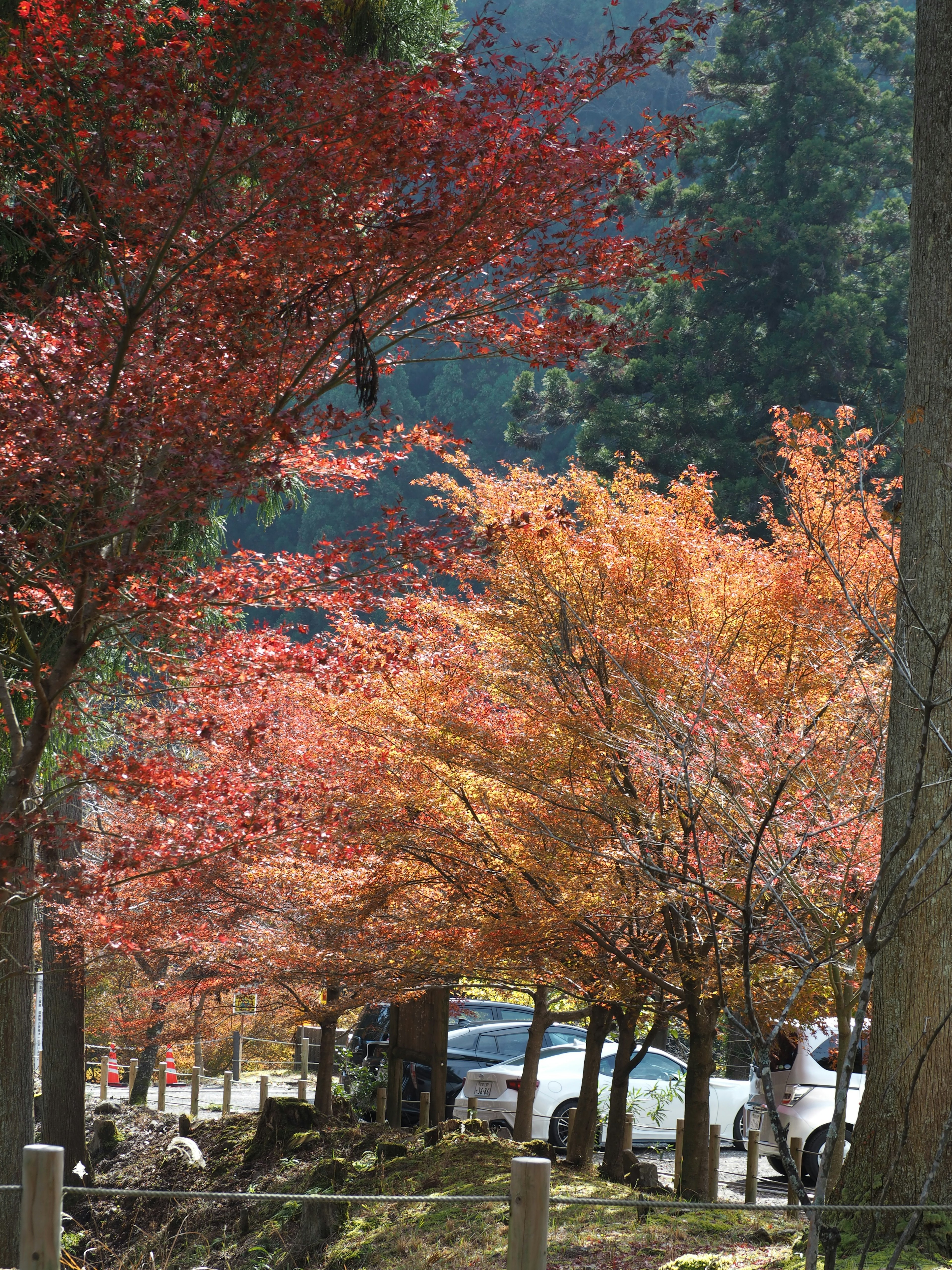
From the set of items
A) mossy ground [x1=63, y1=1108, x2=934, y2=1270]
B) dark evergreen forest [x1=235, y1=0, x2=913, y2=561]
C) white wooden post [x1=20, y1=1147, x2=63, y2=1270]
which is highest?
dark evergreen forest [x1=235, y1=0, x2=913, y2=561]

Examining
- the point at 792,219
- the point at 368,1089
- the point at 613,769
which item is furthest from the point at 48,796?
the point at 792,219

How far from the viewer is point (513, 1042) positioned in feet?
45.9

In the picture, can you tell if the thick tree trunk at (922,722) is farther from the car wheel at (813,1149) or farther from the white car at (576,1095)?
the white car at (576,1095)

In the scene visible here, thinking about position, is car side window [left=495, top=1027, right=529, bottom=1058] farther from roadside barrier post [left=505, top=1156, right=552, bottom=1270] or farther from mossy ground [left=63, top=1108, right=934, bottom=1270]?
roadside barrier post [left=505, top=1156, right=552, bottom=1270]

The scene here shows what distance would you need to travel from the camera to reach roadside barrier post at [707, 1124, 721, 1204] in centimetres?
881

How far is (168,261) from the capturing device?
6.26 m

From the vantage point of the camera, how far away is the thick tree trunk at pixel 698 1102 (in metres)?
8.52

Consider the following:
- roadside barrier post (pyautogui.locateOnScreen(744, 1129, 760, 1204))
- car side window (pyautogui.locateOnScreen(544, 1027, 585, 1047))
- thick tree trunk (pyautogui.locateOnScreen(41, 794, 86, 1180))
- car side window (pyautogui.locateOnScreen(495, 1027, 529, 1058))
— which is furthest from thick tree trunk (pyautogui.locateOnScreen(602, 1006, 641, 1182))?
thick tree trunk (pyautogui.locateOnScreen(41, 794, 86, 1180))

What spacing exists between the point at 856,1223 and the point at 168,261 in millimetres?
6283

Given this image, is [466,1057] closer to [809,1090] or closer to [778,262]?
[809,1090]

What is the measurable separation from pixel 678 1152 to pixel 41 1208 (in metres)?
8.44

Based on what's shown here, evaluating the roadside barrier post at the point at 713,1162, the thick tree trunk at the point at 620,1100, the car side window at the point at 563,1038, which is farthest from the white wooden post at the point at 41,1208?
the car side window at the point at 563,1038

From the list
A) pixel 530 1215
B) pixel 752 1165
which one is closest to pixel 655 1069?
pixel 752 1165

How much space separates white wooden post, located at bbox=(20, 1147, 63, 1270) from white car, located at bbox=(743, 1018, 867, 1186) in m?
7.64
